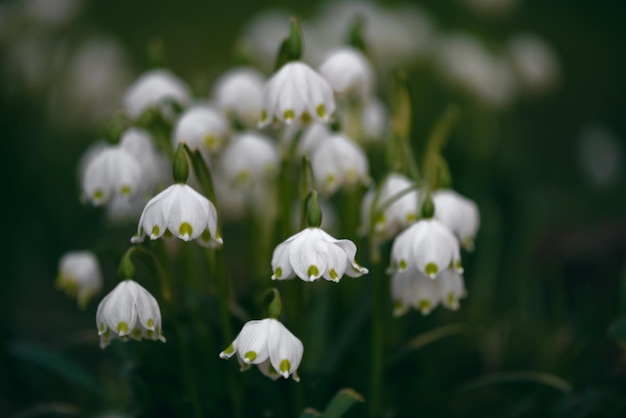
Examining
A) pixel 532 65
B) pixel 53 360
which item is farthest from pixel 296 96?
pixel 532 65

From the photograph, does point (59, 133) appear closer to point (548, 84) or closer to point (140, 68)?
point (140, 68)

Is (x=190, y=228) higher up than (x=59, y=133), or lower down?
lower down

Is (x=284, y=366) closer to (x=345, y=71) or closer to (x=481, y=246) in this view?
(x=345, y=71)

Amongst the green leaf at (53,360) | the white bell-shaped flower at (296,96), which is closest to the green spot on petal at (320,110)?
the white bell-shaped flower at (296,96)

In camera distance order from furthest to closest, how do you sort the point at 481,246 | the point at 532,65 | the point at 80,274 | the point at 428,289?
the point at 532,65 → the point at 481,246 → the point at 80,274 → the point at 428,289

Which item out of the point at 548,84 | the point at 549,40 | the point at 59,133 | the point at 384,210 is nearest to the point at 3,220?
the point at 59,133

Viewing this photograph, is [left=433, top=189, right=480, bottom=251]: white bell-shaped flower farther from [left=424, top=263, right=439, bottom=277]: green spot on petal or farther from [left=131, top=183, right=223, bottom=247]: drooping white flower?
[left=131, top=183, right=223, bottom=247]: drooping white flower

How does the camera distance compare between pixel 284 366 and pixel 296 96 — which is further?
pixel 296 96
